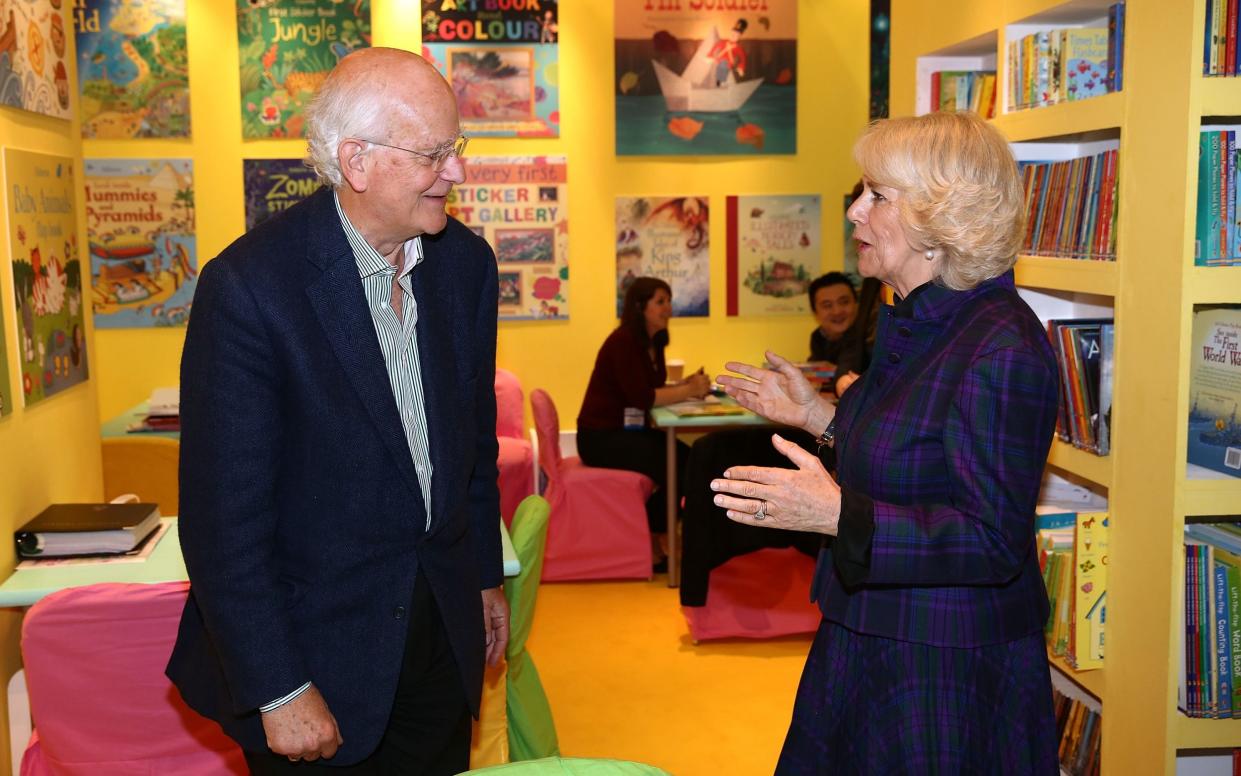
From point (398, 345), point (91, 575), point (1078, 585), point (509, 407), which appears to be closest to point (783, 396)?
point (398, 345)

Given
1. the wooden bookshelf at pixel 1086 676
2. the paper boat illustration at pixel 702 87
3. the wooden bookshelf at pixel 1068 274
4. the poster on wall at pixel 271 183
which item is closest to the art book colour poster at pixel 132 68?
the poster on wall at pixel 271 183

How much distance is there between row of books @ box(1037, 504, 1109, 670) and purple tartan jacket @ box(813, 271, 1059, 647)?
107 cm

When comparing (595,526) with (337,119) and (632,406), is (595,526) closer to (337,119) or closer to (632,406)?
(632,406)

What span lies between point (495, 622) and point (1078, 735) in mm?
1870

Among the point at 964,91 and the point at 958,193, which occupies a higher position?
the point at 964,91

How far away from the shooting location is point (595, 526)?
6.04 m

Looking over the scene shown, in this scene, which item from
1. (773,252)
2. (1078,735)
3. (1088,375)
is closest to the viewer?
(1088,375)

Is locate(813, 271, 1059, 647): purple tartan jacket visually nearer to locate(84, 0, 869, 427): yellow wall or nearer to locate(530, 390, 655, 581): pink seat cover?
locate(530, 390, 655, 581): pink seat cover

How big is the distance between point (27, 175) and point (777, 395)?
206 cm

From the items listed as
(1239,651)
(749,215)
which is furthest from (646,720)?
(749,215)

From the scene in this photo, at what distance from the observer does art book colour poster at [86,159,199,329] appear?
661 centimetres

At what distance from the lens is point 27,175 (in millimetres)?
3117

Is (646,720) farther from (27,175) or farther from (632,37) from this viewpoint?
(632,37)

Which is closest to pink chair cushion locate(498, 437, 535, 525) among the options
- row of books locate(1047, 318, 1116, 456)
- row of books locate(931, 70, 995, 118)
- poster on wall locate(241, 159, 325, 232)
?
poster on wall locate(241, 159, 325, 232)
